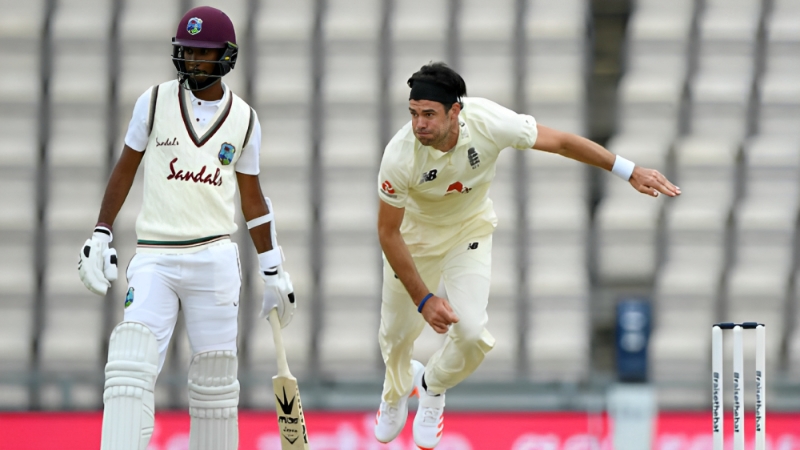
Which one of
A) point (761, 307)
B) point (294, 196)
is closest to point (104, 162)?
point (294, 196)

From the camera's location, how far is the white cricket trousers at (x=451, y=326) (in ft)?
14.1

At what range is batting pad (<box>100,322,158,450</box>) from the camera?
11.5ft

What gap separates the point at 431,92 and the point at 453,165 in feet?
0.98

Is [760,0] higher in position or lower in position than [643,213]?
higher

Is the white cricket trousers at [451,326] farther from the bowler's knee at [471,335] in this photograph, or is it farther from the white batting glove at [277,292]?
the white batting glove at [277,292]

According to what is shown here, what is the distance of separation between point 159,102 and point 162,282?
57 centimetres

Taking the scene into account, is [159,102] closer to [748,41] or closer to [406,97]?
[406,97]

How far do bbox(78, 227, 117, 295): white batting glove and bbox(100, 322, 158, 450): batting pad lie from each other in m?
0.17

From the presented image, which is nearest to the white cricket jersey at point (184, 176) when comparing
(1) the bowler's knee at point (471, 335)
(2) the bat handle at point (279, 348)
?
(2) the bat handle at point (279, 348)

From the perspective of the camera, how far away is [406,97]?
704 cm

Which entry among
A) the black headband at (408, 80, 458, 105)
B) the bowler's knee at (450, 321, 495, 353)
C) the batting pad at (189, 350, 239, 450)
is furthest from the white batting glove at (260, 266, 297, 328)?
the black headband at (408, 80, 458, 105)

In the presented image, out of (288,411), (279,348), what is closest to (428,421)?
(288,411)

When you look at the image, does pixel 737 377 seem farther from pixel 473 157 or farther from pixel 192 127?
pixel 192 127

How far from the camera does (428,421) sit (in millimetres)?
4652
